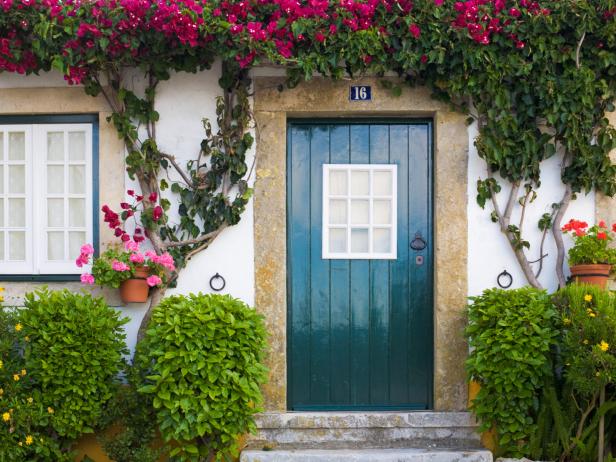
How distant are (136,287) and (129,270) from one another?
0.14 meters

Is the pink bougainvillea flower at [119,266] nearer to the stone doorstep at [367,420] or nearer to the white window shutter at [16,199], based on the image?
the white window shutter at [16,199]

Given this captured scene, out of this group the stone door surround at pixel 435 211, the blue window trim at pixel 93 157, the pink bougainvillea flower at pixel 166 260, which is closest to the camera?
the pink bougainvillea flower at pixel 166 260

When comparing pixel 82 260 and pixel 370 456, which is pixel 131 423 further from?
pixel 370 456

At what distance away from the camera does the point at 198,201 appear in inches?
245

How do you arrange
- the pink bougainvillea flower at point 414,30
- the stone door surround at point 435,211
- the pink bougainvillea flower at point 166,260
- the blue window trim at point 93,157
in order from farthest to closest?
the blue window trim at point 93,157 < the stone door surround at point 435,211 < the pink bougainvillea flower at point 166,260 < the pink bougainvillea flower at point 414,30

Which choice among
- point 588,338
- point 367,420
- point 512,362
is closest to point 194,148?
point 367,420

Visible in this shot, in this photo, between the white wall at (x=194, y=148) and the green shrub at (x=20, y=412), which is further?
the white wall at (x=194, y=148)

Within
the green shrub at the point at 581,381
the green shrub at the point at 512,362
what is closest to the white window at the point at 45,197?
the green shrub at the point at 512,362

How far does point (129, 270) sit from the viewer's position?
6.00 m

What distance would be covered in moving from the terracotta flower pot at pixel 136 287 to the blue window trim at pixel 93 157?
1.51 ft

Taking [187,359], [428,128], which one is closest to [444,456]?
[187,359]

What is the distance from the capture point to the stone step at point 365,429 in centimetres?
604

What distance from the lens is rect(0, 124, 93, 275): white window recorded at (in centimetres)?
638

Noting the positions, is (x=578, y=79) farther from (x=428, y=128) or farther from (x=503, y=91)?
(x=428, y=128)
